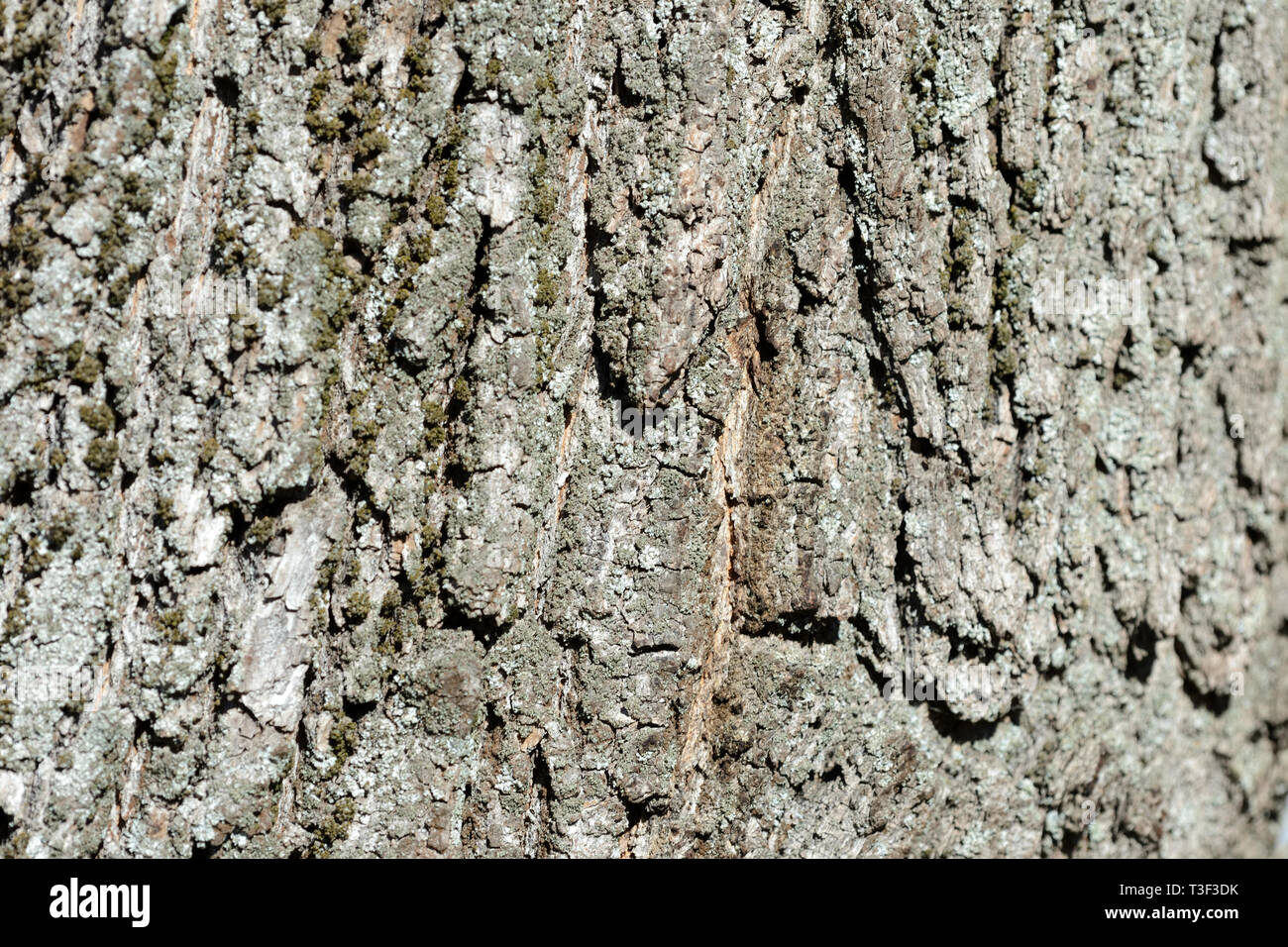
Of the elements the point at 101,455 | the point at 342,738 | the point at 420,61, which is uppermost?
the point at 420,61

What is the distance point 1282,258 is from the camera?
279 centimetres

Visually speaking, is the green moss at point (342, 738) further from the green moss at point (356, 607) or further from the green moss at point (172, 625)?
the green moss at point (172, 625)

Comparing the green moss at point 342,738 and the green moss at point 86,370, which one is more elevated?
the green moss at point 86,370

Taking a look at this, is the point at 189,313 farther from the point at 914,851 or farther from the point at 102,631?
the point at 914,851

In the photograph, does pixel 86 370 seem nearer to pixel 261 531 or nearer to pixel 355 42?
pixel 261 531

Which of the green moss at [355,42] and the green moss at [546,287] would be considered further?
the green moss at [546,287]

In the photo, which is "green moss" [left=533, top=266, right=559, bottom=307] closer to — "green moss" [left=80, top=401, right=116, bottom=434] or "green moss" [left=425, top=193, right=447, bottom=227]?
"green moss" [left=425, top=193, right=447, bottom=227]

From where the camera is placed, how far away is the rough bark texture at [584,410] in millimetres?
1684

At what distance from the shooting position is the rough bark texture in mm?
1684

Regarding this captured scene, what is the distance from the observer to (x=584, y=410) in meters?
1.91

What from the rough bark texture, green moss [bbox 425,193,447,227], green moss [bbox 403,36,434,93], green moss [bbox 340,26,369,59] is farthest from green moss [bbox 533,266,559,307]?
green moss [bbox 340,26,369,59]

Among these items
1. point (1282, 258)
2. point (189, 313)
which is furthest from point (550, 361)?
point (1282, 258)

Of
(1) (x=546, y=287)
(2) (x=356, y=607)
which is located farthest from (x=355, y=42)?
(2) (x=356, y=607)

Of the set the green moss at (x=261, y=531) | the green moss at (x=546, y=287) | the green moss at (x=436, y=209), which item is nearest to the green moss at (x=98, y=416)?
the green moss at (x=261, y=531)
